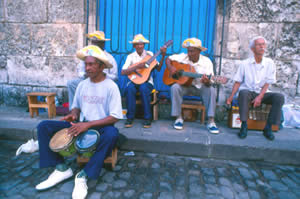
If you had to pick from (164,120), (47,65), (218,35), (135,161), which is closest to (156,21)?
(218,35)

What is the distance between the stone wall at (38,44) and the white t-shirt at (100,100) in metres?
2.46

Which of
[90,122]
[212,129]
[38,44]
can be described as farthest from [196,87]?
[38,44]

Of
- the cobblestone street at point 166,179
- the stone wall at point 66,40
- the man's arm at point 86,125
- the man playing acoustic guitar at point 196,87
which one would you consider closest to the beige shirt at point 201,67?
the man playing acoustic guitar at point 196,87

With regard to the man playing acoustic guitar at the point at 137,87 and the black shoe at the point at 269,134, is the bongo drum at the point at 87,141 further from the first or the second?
the black shoe at the point at 269,134

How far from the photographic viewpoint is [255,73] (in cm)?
342

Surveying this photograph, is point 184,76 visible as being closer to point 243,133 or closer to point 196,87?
point 196,87

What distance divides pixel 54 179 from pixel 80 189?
351 mm

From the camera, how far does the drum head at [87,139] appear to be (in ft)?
6.69

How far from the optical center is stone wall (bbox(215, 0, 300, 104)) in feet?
12.5

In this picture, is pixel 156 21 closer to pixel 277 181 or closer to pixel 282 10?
pixel 282 10

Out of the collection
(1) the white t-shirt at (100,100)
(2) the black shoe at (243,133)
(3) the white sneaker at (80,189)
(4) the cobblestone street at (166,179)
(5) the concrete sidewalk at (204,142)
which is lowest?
(4) the cobblestone street at (166,179)

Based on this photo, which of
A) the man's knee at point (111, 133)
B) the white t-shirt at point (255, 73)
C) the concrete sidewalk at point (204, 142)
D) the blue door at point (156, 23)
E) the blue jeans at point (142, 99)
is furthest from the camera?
the blue door at point (156, 23)

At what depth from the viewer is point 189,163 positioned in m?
2.67

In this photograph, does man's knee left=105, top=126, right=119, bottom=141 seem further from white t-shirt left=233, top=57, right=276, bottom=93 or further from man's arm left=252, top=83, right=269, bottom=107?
white t-shirt left=233, top=57, right=276, bottom=93
